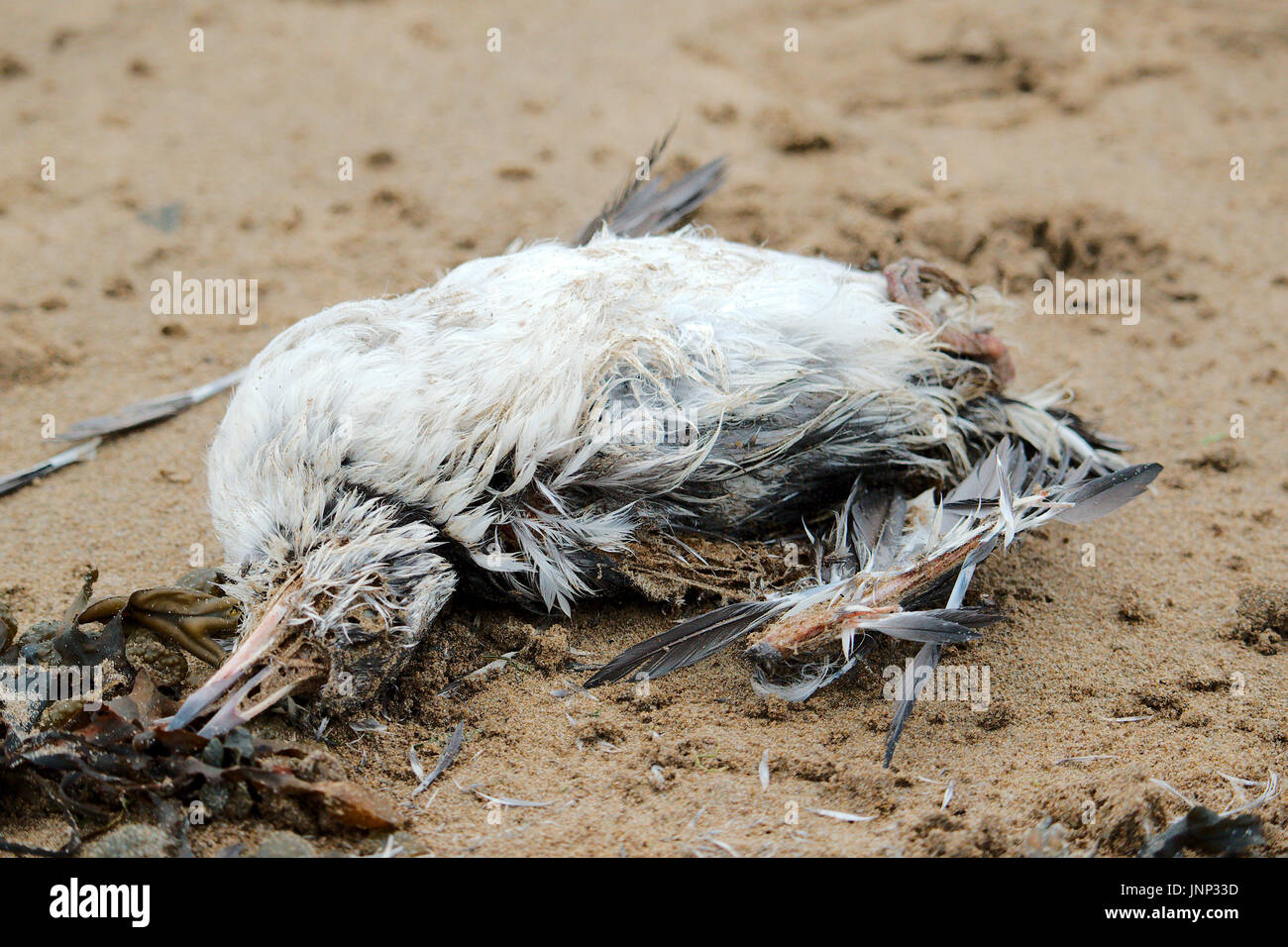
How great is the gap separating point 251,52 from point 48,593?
379 cm

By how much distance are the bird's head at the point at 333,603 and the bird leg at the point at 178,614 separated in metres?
0.08

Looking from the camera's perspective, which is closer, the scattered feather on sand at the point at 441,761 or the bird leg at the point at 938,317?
the scattered feather on sand at the point at 441,761

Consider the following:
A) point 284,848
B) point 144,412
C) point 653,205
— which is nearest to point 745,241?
point 653,205

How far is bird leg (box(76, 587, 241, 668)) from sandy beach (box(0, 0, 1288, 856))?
1.11 ft

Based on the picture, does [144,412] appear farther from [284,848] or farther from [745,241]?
[745,241]

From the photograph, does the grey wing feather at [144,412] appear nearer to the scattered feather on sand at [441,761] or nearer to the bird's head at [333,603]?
the bird's head at [333,603]

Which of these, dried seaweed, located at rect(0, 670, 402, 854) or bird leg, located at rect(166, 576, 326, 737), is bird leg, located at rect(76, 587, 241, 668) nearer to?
bird leg, located at rect(166, 576, 326, 737)

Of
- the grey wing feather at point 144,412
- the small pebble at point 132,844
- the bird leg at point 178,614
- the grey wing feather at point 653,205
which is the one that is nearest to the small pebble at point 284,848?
the small pebble at point 132,844

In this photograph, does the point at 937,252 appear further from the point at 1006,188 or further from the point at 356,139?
the point at 356,139

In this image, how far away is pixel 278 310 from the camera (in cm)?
445

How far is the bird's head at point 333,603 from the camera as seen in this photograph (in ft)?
8.64

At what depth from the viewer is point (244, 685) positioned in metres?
2.56

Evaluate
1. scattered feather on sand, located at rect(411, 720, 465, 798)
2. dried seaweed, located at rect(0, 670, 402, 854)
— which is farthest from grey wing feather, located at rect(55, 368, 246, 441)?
scattered feather on sand, located at rect(411, 720, 465, 798)
